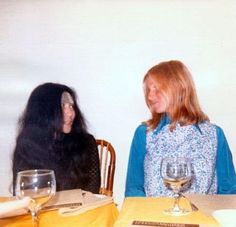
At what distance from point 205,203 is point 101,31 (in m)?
1.20

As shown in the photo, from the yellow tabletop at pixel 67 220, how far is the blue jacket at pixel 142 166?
0.55 meters

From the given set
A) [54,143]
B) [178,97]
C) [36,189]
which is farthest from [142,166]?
→ [36,189]

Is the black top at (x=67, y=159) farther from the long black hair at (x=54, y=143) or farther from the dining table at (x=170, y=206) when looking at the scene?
the dining table at (x=170, y=206)

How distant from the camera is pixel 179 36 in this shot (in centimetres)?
185

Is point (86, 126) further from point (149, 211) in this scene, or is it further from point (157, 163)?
point (149, 211)

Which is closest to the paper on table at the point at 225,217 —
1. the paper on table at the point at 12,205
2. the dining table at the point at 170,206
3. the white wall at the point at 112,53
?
the dining table at the point at 170,206

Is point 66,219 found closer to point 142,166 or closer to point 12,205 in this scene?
point 12,205

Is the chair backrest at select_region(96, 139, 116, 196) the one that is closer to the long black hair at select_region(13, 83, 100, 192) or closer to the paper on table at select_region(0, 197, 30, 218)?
the long black hair at select_region(13, 83, 100, 192)

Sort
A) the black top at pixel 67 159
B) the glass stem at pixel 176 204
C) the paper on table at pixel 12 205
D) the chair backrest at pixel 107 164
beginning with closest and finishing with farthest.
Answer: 1. the paper on table at pixel 12 205
2. the glass stem at pixel 176 204
3. the black top at pixel 67 159
4. the chair backrest at pixel 107 164

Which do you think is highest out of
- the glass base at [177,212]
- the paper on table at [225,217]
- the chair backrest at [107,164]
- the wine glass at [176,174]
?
the wine glass at [176,174]

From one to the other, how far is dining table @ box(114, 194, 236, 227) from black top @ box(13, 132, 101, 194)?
58 cm

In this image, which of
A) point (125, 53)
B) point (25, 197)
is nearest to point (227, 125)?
point (125, 53)

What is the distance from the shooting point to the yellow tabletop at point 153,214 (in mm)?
779

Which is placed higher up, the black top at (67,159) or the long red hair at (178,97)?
the long red hair at (178,97)
